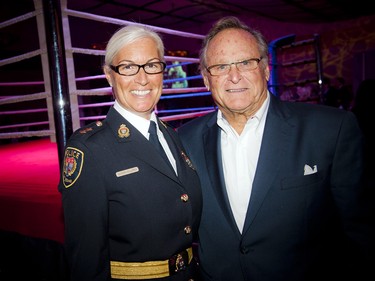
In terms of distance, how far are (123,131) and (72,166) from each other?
0.92 ft

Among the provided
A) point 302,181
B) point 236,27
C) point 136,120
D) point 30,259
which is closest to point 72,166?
point 136,120

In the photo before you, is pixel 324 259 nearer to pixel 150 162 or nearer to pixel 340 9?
pixel 150 162

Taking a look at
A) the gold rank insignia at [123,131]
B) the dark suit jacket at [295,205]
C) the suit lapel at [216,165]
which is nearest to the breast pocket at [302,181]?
the dark suit jacket at [295,205]

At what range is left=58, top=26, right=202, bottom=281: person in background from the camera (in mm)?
1078

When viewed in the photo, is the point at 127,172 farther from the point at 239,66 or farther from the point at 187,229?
the point at 239,66

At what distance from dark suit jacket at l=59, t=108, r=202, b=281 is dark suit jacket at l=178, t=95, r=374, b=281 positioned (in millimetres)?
241

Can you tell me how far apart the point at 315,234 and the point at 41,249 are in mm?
1746

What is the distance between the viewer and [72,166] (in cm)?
108

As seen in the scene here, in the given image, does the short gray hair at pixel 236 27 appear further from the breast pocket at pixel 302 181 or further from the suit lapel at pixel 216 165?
the breast pocket at pixel 302 181

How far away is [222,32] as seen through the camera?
1.53m

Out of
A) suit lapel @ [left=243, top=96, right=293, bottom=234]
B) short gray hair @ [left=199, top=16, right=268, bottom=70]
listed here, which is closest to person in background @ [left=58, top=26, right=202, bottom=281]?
suit lapel @ [left=243, top=96, right=293, bottom=234]

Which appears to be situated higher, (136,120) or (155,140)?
(136,120)

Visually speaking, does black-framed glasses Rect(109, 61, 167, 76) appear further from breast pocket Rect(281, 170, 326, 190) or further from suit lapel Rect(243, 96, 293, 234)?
breast pocket Rect(281, 170, 326, 190)

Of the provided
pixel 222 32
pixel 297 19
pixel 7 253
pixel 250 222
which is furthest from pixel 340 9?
pixel 7 253
